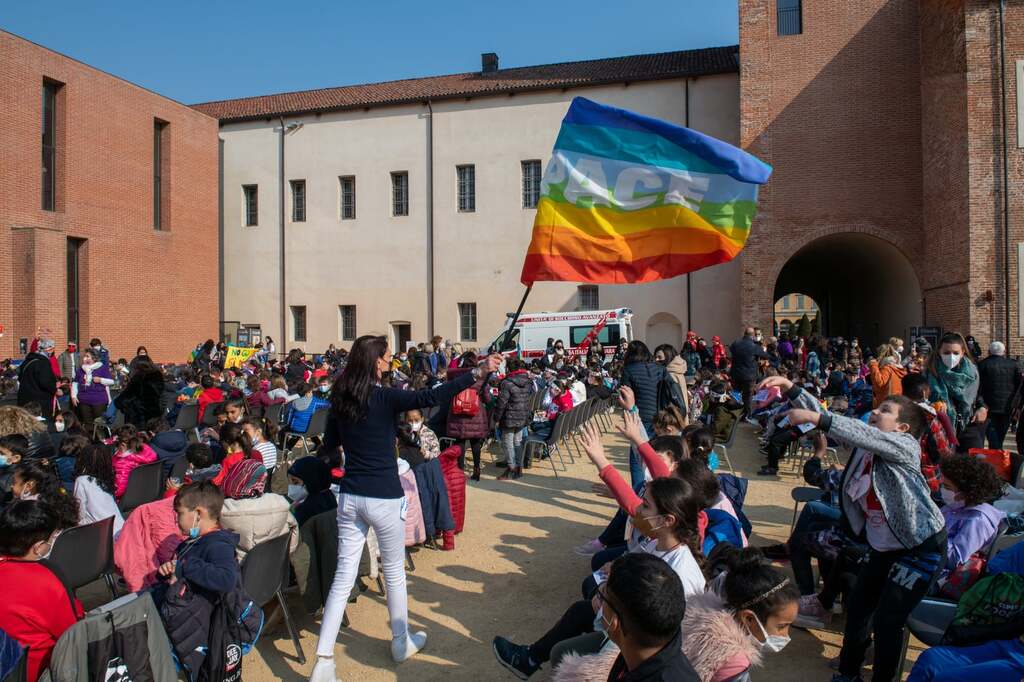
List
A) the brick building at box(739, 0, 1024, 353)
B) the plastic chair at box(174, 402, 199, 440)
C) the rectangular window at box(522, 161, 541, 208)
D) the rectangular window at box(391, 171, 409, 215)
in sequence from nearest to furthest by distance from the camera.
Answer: the plastic chair at box(174, 402, 199, 440) → the brick building at box(739, 0, 1024, 353) → the rectangular window at box(522, 161, 541, 208) → the rectangular window at box(391, 171, 409, 215)

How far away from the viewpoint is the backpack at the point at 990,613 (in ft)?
8.74

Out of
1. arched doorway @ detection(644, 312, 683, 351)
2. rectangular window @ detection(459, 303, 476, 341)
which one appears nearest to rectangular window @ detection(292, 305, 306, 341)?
rectangular window @ detection(459, 303, 476, 341)

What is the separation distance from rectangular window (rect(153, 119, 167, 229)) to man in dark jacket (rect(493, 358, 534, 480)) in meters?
22.2

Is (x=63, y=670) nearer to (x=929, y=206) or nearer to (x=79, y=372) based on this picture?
(x=79, y=372)

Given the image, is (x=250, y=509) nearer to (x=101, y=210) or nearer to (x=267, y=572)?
(x=267, y=572)

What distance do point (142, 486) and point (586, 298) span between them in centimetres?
2031

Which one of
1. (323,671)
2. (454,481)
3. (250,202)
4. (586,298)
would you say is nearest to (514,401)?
(454,481)

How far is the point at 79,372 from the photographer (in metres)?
11.3

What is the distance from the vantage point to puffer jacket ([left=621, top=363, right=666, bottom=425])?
748 centimetres

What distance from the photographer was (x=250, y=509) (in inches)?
167

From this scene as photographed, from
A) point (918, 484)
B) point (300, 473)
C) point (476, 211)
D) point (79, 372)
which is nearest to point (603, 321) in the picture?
point (476, 211)

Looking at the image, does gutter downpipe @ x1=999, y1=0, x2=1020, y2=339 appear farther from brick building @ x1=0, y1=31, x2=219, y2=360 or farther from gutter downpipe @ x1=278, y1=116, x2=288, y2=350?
brick building @ x1=0, y1=31, x2=219, y2=360

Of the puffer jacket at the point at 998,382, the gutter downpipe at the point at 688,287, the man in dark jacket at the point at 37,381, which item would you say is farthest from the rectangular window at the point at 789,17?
the man in dark jacket at the point at 37,381

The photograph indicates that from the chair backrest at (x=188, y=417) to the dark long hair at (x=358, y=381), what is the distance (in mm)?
7484
